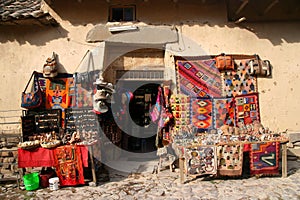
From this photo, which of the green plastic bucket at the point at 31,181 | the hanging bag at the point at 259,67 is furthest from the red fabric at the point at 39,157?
the hanging bag at the point at 259,67

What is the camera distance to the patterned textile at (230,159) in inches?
216

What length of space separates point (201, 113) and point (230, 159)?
60.6 inches

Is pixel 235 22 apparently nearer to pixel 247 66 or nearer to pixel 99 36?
pixel 247 66

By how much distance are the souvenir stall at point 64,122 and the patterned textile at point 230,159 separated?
8.68 feet

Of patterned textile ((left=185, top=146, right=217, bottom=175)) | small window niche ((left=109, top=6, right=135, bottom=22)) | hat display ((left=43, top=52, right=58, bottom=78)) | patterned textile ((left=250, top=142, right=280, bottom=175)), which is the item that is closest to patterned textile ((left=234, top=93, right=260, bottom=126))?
patterned textile ((left=250, top=142, right=280, bottom=175))

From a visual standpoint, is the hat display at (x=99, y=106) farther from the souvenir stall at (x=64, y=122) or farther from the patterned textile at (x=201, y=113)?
the patterned textile at (x=201, y=113)

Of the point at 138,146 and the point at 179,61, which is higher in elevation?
the point at 179,61

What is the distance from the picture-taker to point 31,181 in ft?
17.6

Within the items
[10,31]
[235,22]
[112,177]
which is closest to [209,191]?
[112,177]

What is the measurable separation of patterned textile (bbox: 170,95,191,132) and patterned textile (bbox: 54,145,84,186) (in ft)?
8.32

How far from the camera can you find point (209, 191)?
505 cm

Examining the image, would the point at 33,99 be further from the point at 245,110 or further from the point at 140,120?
the point at 245,110

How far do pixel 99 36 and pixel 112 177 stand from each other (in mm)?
3511

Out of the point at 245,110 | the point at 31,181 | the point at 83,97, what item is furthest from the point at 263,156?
the point at 31,181
